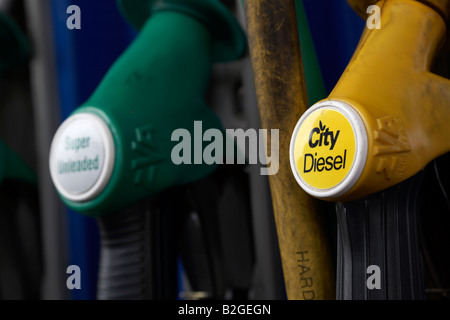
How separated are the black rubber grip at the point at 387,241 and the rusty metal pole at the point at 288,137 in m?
0.04

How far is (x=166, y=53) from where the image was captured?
595mm

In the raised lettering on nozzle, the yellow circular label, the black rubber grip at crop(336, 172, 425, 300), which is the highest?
the raised lettering on nozzle

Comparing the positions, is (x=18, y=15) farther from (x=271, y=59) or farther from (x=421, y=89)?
(x=421, y=89)

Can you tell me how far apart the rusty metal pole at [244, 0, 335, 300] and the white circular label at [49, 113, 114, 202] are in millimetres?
158

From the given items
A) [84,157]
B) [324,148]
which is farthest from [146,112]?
[324,148]

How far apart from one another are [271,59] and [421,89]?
0.13 metres

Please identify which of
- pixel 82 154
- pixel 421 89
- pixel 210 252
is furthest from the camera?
pixel 210 252

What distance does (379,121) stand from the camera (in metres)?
0.38

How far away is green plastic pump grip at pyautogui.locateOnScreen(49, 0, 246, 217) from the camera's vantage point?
525 mm

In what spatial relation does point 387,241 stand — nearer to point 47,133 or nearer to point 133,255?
point 133,255

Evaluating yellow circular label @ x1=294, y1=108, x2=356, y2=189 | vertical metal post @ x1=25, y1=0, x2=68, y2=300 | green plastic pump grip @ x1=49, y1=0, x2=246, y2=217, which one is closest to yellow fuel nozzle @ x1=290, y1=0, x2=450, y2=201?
yellow circular label @ x1=294, y1=108, x2=356, y2=189

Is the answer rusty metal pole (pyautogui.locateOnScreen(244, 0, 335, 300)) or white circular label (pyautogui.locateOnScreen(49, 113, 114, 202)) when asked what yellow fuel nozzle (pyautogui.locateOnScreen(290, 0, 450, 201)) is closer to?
rusty metal pole (pyautogui.locateOnScreen(244, 0, 335, 300))

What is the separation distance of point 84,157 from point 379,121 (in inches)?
11.2
